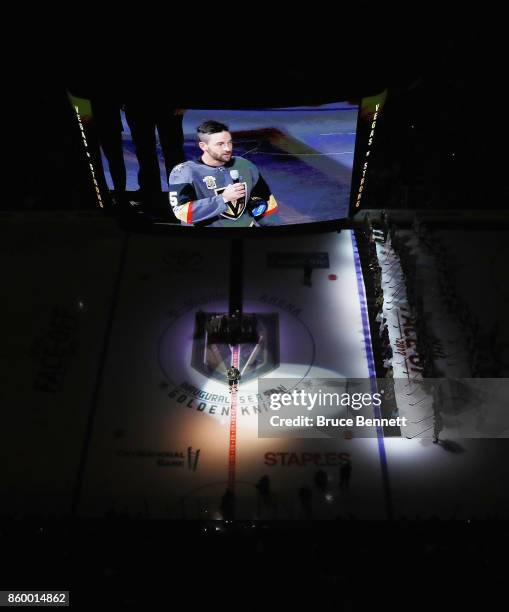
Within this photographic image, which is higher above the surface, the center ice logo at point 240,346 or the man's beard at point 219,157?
the man's beard at point 219,157

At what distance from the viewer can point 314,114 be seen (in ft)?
26.6

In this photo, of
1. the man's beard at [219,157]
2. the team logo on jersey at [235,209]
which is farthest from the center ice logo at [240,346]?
the man's beard at [219,157]

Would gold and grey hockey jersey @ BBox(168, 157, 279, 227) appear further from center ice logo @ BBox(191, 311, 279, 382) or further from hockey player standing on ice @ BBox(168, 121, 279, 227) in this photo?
→ center ice logo @ BBox(191, 311, 279, 382)

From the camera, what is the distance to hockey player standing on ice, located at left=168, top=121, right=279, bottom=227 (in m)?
8.41

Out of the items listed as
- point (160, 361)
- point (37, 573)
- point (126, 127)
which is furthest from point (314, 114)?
point (37, 573)

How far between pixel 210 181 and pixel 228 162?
0.37 m

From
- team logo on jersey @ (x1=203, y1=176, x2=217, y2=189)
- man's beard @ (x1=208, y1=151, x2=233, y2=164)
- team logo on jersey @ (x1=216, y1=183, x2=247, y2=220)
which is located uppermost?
man's beard @ (x1=208, y1=151, x2=233, y2=164)

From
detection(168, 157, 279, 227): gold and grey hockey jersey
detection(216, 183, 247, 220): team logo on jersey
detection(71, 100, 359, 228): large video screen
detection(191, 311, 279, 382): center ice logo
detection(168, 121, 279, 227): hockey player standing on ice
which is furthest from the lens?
detection(191, 311, 279, 382): center ice logo

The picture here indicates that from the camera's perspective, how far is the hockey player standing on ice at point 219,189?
8.41m

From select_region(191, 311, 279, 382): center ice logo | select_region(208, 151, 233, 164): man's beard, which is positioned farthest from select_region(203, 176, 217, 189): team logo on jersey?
select_region(191, 311, 279, 382): center ice logo

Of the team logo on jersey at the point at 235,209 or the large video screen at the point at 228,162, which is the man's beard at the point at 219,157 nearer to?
the large video screen at the point at 228,162

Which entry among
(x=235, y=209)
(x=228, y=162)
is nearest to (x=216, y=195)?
(x=235, y=209)

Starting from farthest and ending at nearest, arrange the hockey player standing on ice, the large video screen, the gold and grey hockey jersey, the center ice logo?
the center ice logo
the gold and grey hockey jersey
the hockey player standing on ice
the large video screen

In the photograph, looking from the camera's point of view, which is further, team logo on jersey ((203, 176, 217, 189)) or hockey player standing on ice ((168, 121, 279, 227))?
team logo on jersey ((203, 176, 217, 189))
